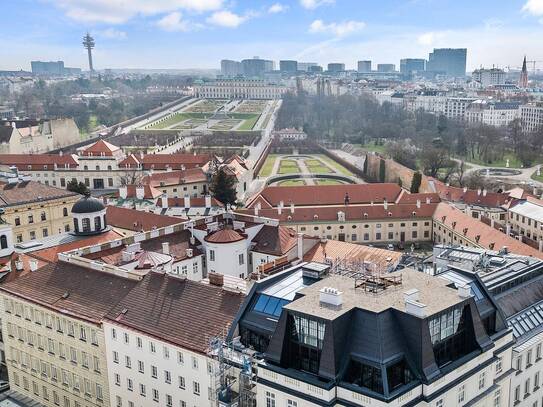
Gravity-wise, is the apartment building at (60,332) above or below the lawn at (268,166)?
above

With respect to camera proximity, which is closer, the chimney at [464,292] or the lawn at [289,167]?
the chimney at [464,292]

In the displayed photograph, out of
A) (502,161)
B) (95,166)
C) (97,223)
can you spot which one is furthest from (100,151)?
(502,161)

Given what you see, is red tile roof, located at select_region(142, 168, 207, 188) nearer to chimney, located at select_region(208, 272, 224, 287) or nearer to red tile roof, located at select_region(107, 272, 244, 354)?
red tile roof, located at select_region(107, 272, 244, 354)

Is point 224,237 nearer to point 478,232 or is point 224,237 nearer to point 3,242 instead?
point 3,242

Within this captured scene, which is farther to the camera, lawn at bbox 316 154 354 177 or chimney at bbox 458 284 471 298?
lawn at bbox 316 154 354 177

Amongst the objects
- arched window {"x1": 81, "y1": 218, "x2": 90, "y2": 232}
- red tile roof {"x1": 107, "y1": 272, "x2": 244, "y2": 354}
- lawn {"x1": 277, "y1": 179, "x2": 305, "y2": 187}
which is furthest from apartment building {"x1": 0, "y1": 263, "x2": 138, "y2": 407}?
lawn {"x1": 277, "y1": 179, "x2": 305, "y2": 187}

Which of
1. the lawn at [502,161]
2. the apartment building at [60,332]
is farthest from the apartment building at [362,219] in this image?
the lawn at [502,161]

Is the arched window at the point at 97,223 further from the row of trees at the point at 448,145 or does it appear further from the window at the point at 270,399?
the row of trees at the point at 448,145
